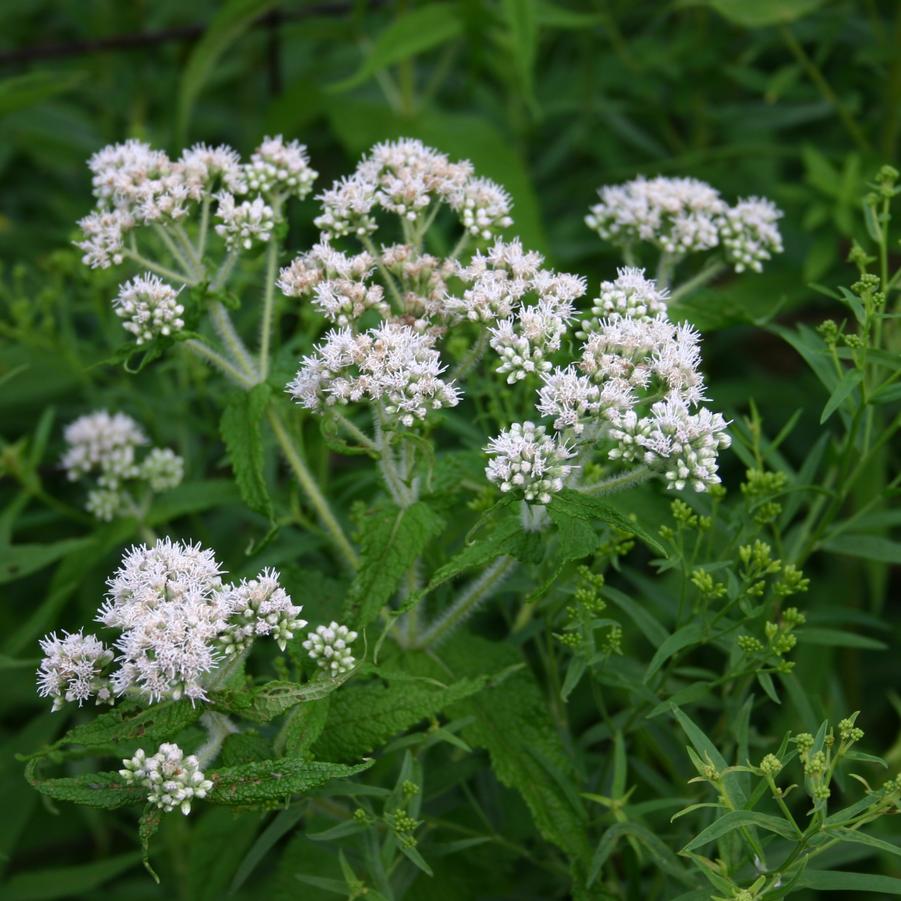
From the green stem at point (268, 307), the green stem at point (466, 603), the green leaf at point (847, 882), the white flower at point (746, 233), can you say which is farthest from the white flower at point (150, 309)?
the green leaf at point (847, 882)

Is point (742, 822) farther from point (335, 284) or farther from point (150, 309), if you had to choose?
point (150, 309)

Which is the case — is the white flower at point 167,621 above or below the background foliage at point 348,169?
below

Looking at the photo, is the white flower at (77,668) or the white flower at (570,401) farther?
the white flower at (570,401)

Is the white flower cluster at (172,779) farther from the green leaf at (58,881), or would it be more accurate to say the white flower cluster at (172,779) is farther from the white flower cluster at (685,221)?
the white flower cluster at (685,221)

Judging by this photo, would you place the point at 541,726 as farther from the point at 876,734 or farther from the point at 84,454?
the point at 876,734

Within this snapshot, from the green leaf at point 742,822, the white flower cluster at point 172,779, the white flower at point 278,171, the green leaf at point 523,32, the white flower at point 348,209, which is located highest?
the green leaf at point 523,32

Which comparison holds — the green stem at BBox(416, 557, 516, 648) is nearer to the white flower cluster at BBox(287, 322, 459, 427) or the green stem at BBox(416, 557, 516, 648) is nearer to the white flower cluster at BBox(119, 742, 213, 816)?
the white flower cluster at BBox(287, 322, 459, 427)

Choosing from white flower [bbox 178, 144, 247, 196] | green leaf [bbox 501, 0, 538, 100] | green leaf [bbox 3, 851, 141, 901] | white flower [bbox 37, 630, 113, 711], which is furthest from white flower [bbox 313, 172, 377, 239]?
green leaf [bbox 3, 851, 141, 901]
